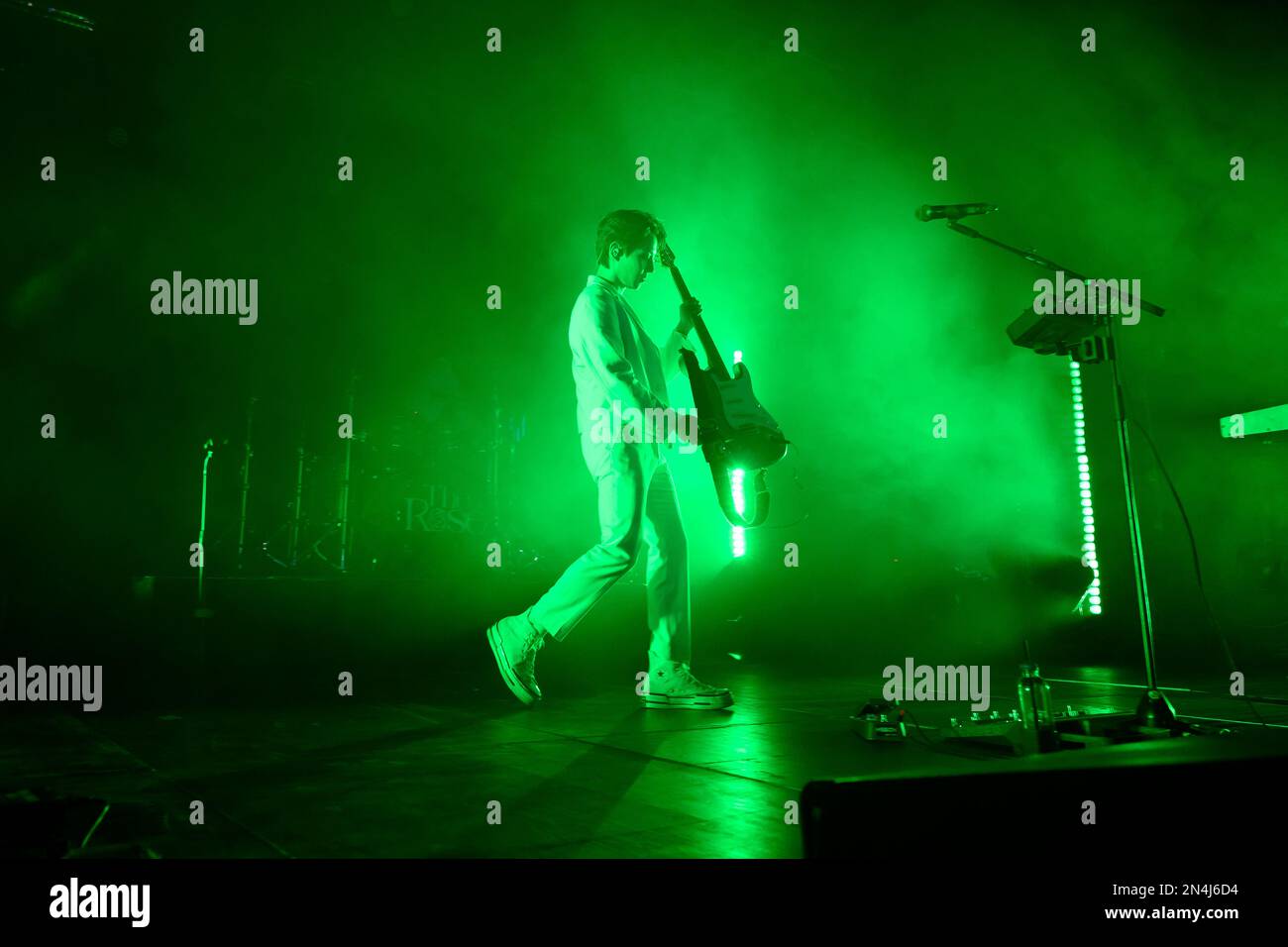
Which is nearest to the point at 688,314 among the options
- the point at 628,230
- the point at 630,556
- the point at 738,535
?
the point at 628,230

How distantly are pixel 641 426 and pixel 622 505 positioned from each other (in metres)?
0.30

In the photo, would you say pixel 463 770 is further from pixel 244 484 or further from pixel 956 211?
pixel 244 484

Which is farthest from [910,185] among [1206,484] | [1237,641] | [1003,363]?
[1237,641]

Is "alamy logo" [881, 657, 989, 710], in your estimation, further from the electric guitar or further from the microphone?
the microphone

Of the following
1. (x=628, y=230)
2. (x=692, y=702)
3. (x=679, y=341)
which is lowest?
(x=692, y=702)

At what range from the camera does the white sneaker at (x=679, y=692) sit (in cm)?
301

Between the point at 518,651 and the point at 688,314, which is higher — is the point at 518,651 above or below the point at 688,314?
below

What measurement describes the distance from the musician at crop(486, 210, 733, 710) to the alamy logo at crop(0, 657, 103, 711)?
69.0 inches

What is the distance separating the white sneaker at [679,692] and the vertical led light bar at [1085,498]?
4.20 meters

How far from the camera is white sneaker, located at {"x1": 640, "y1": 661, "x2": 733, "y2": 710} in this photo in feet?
9.89

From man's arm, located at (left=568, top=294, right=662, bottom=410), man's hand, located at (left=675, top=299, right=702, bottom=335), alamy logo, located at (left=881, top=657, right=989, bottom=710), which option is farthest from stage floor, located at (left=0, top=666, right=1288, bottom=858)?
man's hand, located at (left=675, top=299, right=702, bottom=335)
